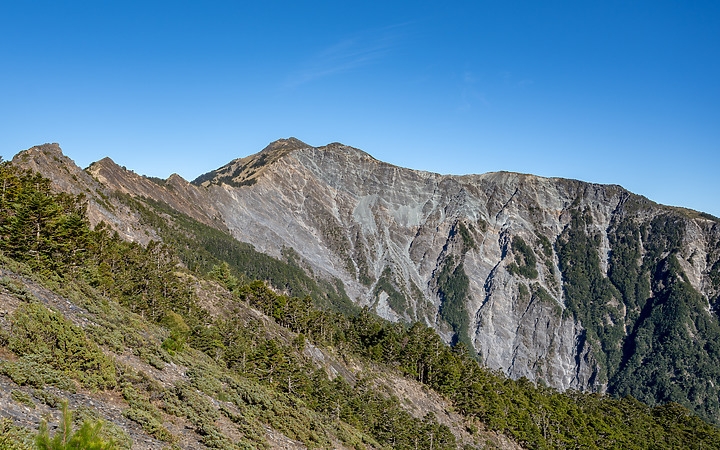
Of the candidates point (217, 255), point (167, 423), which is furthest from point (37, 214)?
point (217, 255)

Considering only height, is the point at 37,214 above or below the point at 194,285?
above

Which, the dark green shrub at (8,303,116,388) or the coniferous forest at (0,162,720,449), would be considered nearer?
the dark green shrub at (8,303,116,388)

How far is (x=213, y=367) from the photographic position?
36.6 metres

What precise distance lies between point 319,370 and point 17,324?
5012cm

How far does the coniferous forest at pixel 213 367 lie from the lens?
21.0m

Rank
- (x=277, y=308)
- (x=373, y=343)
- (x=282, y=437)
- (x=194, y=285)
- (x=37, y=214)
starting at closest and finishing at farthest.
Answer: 1. (x=282, y=437)
2. (x=37, y=214)
3. (x=194, y=285)
4. (x=277, y=308)
5. (x=373, y=343)

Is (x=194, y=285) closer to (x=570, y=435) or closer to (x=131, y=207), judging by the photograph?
(x=570, y=435)

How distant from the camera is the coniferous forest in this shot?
69.0ft

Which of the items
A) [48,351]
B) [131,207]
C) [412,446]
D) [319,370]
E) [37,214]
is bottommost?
[412,446]

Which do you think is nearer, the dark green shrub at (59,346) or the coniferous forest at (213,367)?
the dark green shrub at (59,346)

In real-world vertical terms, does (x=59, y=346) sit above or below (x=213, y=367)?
above

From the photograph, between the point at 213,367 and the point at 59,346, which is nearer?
the point at 59,346

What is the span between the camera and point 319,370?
221 feet

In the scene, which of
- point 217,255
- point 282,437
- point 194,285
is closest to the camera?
point 282,437
